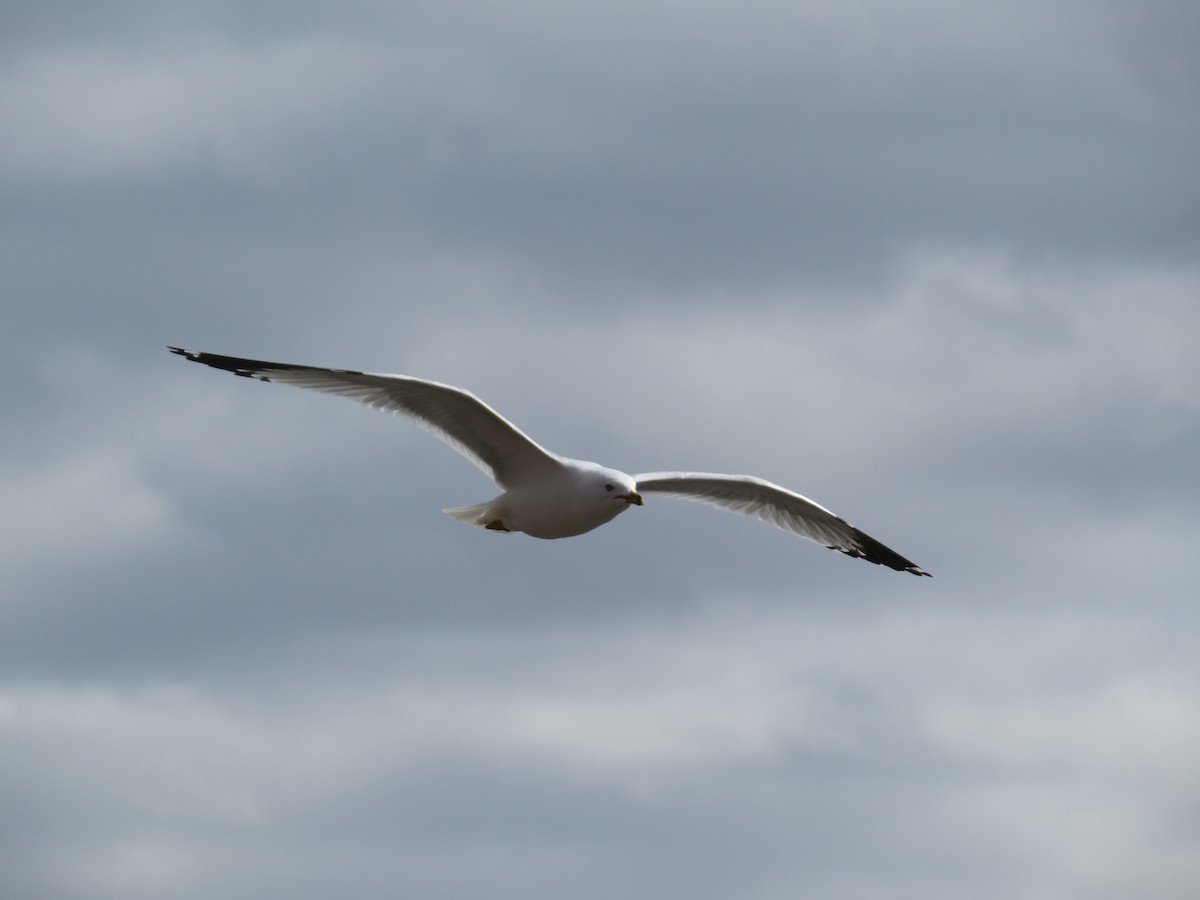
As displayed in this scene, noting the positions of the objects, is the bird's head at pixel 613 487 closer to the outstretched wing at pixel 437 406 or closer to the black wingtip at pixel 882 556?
the outstretched wing at pixel 437 406

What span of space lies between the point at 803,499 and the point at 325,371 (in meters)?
5.68

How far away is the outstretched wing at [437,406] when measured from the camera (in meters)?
15.1

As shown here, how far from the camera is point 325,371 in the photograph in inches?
597

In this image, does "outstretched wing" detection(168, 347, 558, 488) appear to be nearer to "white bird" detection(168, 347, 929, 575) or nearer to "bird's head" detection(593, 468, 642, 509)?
"white bird" detection(168, 347, 929, 575)

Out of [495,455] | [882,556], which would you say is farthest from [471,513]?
[882,556]

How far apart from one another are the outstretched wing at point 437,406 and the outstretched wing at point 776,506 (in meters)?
1.77

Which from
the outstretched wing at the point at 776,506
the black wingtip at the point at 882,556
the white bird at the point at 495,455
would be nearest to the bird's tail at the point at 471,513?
the white bird at the point at 495,455

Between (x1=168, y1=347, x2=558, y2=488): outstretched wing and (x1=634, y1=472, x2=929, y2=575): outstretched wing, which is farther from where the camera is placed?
(x1=634, y1=472, x2=929, y2=575): outstretched wing

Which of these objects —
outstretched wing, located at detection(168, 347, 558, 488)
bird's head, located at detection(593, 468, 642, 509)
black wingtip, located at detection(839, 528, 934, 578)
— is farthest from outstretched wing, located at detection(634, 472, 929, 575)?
outstretched wing, located at detection(168, 347, 558, 488)

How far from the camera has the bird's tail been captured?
16391 millimetres

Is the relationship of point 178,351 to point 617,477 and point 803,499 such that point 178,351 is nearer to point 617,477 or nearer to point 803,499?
point 617,477

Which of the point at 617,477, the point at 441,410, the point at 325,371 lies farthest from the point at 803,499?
the point at 325,371

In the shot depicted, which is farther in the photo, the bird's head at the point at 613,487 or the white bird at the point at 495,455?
the bird's head at the point at 613,487

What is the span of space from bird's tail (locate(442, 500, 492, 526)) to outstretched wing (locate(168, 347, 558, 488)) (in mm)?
400
